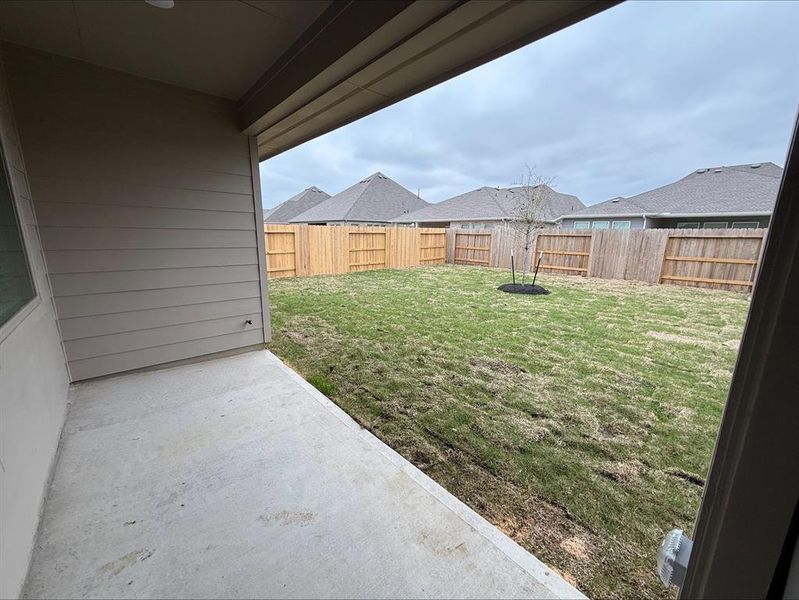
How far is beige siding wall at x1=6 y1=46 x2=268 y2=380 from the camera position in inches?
92.0

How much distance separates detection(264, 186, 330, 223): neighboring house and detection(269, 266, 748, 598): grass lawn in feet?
64.1

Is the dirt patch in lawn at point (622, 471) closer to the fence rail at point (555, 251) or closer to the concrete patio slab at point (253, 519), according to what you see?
the concrete patio slab at point (253, 519)

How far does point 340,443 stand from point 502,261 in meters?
10.9

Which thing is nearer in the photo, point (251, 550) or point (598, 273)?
point (251, 550)

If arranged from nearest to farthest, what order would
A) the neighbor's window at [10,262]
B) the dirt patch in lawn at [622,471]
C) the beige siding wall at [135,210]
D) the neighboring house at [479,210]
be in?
the neighbor's window at [10,262], the dirt patch in lawn at [622,471], the beige siding wall at [135,210], the neighboring house at [479,210]

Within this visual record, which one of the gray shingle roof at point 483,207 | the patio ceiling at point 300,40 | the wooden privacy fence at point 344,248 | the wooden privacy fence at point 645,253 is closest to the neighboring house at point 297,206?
the gray shingle roof at point 483,207

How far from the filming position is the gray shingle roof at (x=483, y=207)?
1702cm

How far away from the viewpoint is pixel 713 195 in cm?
1045

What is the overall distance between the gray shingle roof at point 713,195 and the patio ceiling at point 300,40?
10611mm

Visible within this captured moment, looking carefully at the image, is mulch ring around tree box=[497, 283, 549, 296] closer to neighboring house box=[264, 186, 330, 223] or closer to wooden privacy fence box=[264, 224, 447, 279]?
wooden privacy fence box=[264, 224, 447, 279]

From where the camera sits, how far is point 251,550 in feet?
4.31

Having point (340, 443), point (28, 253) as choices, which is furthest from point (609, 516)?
point (28, 253)

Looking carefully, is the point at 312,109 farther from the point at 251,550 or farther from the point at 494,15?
the point at 251,550

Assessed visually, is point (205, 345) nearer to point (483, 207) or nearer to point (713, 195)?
point (713, 195)
